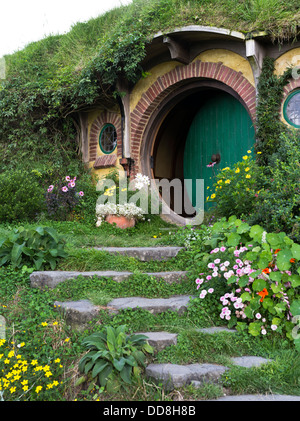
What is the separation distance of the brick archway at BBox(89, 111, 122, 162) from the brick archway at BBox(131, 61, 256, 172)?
0.33 meters

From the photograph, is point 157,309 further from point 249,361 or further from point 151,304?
point 249,361

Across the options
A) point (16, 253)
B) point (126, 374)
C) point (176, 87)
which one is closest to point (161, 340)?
point (126, 374)

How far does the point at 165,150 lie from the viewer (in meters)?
7.41

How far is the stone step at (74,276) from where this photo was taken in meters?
3.65

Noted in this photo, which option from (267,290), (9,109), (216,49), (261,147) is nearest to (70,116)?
(9,109)

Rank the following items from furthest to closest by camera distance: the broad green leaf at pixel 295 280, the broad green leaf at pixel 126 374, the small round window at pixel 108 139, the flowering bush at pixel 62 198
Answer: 1. the small round window at pixel 108 139
2. the flowering bush at pixel 62 198
3. the broad green leaf at pixel 295 280
4. the broad green leaf at pixel 126 374

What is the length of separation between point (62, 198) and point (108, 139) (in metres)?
1.78

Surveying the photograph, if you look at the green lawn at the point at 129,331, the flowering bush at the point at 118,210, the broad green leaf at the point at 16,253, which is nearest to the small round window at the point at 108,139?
the flowering bush at the point at 118,210

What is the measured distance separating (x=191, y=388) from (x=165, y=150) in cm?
546

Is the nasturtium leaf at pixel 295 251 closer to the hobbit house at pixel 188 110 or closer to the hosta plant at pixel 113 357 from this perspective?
the hosta plant at pixel 113 357

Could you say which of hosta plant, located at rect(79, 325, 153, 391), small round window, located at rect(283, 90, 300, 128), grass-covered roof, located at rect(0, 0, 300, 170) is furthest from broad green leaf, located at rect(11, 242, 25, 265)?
small round window, located at rect(283, 90, 300, 128)

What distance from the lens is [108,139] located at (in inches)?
294

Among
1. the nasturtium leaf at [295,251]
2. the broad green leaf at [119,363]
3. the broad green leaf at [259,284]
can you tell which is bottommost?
the broad green leaf at [119,363]

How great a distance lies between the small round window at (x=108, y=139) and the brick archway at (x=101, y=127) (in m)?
0.09
